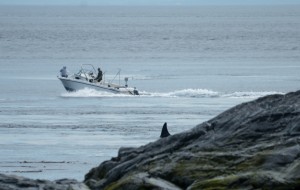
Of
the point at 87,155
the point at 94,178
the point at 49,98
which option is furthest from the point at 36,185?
the point at 49,98

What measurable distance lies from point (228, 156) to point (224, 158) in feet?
0.22

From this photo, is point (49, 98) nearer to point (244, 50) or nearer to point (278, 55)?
point (278, 55)

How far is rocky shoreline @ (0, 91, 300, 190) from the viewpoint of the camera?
15.2 meters

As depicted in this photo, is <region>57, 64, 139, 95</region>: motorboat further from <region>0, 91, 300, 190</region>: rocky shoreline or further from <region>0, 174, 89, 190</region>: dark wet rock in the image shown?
<region>0, 174, 89, 190</region>: dark wet rock

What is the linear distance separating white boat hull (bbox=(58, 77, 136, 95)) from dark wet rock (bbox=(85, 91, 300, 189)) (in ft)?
113

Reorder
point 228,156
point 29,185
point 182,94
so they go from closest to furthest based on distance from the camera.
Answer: point 228,156
point 29,185
point 182,94

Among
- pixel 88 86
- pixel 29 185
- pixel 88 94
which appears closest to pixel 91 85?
pixel 88 86

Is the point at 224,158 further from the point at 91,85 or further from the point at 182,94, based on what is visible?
the point at 91,85

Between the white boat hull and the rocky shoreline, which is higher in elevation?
the white boat hull

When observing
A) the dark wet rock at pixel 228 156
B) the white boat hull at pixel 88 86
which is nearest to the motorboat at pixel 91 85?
the white boat hull at pixel 88 86

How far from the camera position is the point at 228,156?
1619 centimetres

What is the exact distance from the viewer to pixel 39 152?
3095cm

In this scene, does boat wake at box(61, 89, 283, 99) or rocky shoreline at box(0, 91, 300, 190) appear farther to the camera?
boat wake at box(61, 89, 283, 99)

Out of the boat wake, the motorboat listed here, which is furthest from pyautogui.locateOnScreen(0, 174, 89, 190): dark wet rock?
the motorboat
